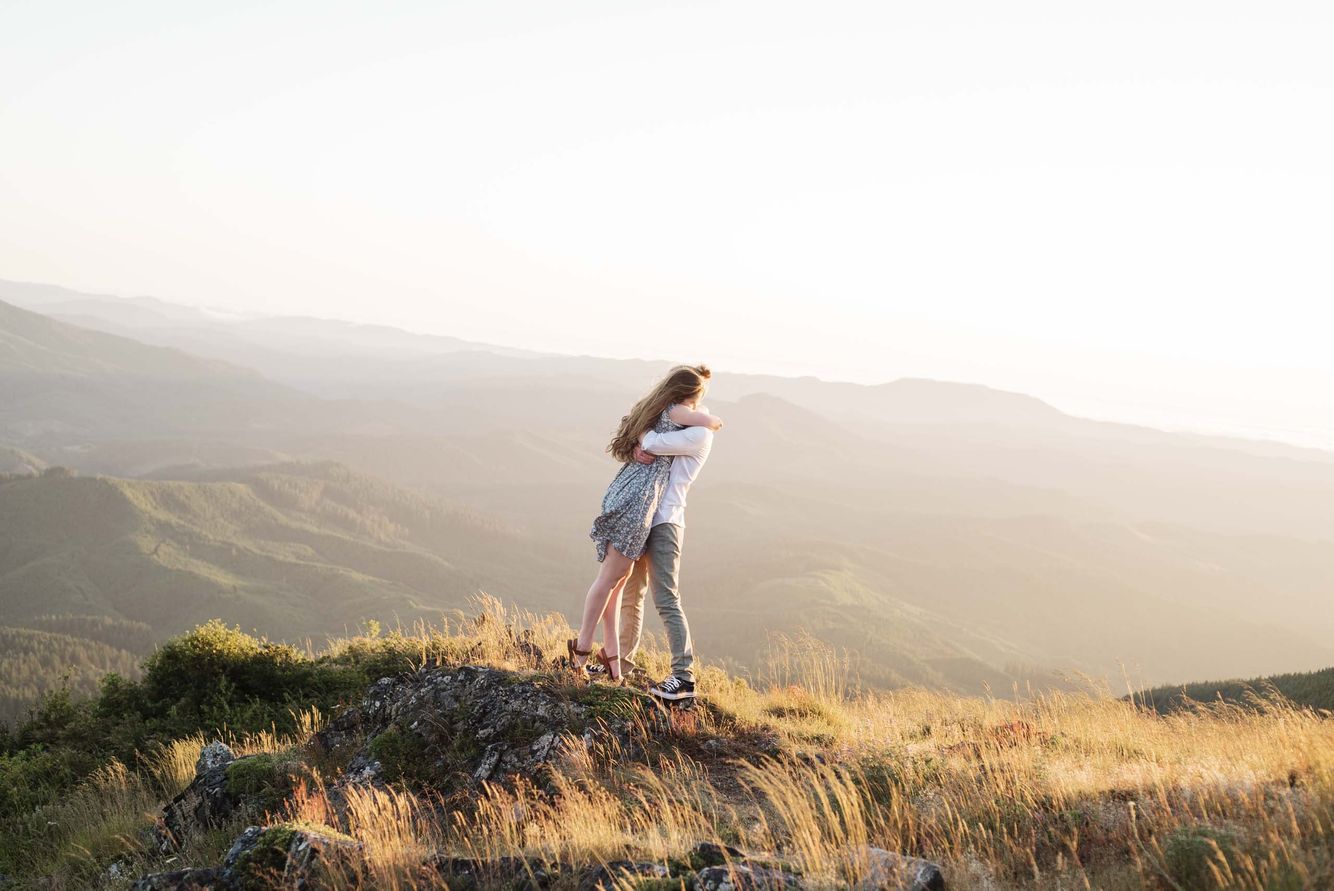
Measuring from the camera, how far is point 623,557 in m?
7.34

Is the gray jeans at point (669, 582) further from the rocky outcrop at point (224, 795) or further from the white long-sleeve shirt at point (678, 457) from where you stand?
the rocky outcrop at point (224, 795)

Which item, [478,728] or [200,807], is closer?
[200,807]

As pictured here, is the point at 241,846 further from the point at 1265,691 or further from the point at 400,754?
the point at 1265,691

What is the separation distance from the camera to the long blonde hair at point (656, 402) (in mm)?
7293

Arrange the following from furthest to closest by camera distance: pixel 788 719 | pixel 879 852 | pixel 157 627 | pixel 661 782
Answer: pixel 157 627 < pixel 788 719 < pixel 661 782 < pixel 879 852

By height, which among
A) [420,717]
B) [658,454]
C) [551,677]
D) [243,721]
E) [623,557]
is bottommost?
[243,721]

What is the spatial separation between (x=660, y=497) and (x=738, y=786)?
246 cm

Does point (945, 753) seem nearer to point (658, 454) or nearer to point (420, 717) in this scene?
point (658, 454)

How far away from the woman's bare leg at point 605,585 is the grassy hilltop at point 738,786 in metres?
0.54

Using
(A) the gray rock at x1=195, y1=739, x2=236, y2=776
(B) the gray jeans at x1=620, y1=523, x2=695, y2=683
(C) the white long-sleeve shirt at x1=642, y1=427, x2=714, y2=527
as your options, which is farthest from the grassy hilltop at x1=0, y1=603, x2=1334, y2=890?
(C) the white long-sleeve shirt at x1=642, y1=427, x2=714, y2=527

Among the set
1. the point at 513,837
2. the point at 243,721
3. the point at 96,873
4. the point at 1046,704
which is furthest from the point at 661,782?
the point at 243,721

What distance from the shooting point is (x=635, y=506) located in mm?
7250

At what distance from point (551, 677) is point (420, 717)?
126 centimetres

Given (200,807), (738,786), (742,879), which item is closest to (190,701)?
(200,807)
